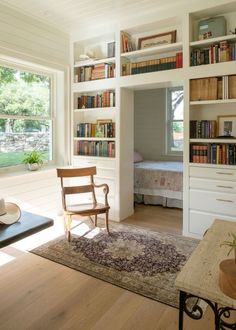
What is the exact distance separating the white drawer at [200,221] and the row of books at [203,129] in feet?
3.01

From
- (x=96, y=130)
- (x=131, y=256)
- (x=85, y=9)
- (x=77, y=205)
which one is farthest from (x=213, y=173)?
(x=85, y=9)

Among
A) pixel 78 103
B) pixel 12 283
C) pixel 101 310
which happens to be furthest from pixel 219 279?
pixel 78 103

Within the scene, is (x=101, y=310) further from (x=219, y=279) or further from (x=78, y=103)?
(x=78, y=103)

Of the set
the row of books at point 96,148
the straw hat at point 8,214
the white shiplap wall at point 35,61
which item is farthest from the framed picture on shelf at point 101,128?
the straw hat at point 8,214

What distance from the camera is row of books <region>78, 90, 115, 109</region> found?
376 centimetres

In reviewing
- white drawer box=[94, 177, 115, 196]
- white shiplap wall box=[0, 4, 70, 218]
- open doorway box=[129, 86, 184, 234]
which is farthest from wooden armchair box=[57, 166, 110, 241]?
open doorway box=[129, 86, 184, 234]

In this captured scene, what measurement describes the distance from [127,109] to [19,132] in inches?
61.1

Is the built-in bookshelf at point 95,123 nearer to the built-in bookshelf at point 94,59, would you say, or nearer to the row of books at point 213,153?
the built-in bookshelf at point 94,59

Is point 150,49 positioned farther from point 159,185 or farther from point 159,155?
point 159,155

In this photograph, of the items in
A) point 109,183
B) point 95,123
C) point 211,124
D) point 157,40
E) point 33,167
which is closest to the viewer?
point 211,124

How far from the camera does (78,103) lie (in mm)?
4109

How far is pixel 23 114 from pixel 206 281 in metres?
→ 3.16

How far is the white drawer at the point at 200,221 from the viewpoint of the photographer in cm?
302

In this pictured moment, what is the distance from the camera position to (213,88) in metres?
2.92
